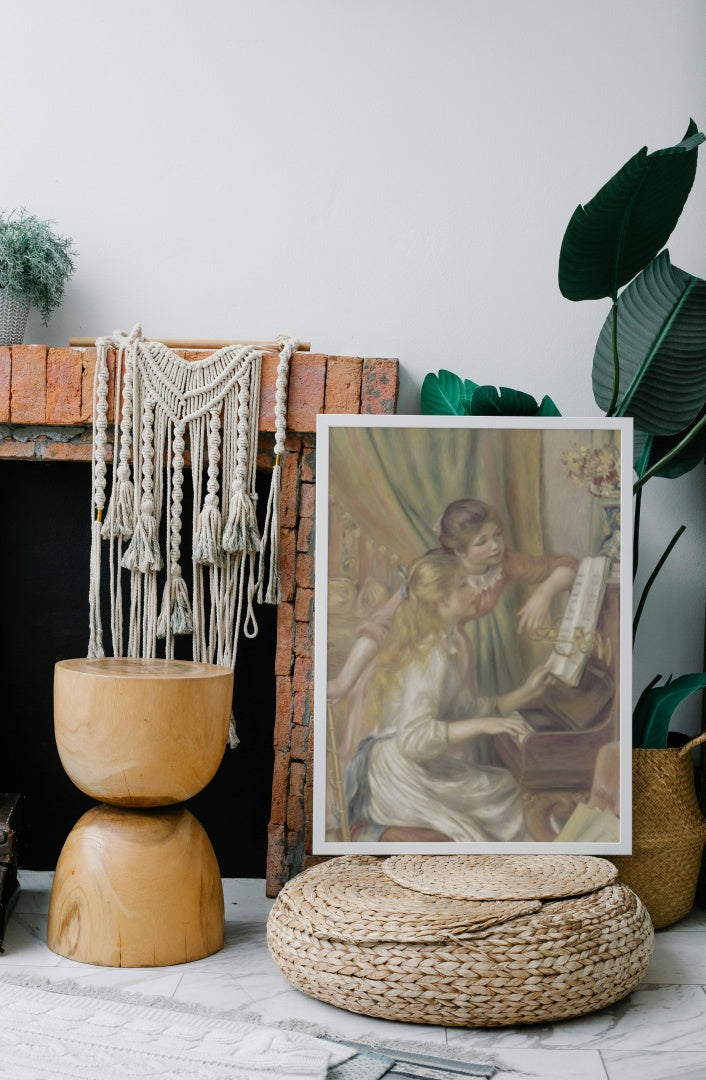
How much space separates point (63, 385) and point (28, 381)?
0.08 m

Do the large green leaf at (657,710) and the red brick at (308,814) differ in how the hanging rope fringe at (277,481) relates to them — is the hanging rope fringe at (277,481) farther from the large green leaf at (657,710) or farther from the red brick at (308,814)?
the large green leaf at (657,710)

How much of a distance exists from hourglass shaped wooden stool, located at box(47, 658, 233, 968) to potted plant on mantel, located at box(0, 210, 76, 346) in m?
0.88

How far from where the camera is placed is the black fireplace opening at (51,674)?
242 centimetres

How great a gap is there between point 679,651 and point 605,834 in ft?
2.15

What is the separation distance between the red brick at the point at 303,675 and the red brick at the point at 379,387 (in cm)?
59

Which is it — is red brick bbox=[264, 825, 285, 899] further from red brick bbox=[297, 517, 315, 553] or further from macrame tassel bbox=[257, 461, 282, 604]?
red brick bbox=[297, 517, 315, 553]

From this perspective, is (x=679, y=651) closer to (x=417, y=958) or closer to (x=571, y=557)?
(x=571, y=557)

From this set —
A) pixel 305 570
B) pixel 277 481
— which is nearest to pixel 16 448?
pixel 277 481

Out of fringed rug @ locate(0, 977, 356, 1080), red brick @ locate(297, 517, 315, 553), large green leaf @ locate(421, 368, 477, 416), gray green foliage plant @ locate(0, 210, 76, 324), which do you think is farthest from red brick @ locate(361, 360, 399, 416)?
fringed rug @ locate(0, 977, 356, 1080)

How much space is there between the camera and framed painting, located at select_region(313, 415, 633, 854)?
1.98 m

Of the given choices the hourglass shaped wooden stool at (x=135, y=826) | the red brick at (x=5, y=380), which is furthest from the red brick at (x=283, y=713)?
the red brick at (x=5, y=380)

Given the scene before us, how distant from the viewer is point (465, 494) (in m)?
1.99

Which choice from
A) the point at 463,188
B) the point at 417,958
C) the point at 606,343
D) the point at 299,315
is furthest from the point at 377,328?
the point at 417,958

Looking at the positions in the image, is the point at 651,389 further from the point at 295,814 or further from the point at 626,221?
the point at 295,814
